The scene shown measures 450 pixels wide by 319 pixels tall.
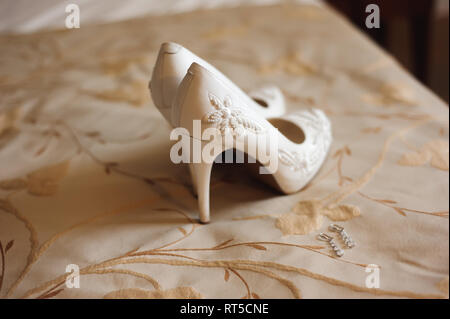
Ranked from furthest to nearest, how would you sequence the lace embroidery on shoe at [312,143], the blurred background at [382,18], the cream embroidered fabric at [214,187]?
1. the blurred background at [382,18]
2. the lace embroidery on shoe at [312,143]
3. the cream embroidered fabric at [214,187]

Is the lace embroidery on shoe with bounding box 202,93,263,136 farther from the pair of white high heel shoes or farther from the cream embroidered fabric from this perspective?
the cream embroidered fabric

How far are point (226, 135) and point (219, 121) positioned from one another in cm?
2

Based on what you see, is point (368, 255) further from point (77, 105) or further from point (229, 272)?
point (77, 105)

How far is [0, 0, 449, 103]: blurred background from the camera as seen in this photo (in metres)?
1.16

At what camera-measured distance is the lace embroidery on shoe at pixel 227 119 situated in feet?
1.49

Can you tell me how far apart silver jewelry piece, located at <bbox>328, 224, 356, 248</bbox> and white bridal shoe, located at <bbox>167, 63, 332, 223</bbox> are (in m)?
0.09

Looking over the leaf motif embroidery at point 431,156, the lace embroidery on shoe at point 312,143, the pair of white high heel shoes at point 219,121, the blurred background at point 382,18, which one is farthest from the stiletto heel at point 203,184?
the blurred background at point 382,18

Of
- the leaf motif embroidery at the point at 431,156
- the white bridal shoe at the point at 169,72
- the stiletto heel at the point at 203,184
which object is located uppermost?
the white bridal shoe at the point at 169,72

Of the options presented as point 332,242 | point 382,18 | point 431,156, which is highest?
point 382,18

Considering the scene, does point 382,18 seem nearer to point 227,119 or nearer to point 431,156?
point 431,156

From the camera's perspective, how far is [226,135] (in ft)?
1.55

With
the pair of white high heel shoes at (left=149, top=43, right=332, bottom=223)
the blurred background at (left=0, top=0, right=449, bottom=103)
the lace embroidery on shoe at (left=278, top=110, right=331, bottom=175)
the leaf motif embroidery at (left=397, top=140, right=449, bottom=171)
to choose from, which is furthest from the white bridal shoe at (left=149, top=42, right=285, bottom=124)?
the blurred background at (left=0, top=0, right=449, bottom=103)

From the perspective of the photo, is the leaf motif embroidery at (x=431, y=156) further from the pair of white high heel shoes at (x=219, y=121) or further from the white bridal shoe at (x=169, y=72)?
the white bridal shoe at (x=169, y=72)

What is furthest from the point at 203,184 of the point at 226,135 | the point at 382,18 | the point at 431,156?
the point at 382,18
